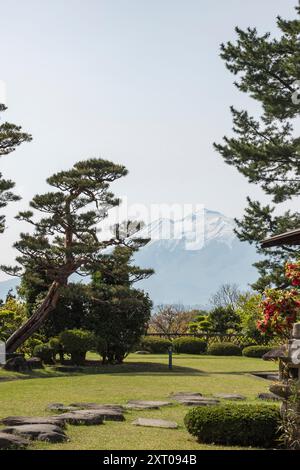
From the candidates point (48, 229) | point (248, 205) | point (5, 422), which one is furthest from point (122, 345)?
point (5, 422)

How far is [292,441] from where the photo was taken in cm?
908

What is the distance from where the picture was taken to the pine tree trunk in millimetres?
26375

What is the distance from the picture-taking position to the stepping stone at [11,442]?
27.3 ft

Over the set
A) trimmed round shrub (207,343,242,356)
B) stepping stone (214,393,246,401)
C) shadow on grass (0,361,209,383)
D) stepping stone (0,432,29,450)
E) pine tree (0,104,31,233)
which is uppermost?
pine tree (0,104,31,233)

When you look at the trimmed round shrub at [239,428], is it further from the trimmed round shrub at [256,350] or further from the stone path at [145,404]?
the trimmed round shrub at [256,350]

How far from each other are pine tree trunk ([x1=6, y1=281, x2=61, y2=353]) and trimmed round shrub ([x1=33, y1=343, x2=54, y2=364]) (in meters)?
0.91

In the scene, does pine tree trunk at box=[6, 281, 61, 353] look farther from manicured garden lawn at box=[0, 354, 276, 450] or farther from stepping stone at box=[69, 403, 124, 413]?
stepping stone at box=[69, 403, 124, 413]

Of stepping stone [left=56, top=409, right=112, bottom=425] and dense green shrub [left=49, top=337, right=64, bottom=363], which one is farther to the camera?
dense green shrub [left=49, top=337, right=64, bottom=363]

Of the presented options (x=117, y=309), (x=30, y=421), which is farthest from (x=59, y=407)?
(x=117, y=309)

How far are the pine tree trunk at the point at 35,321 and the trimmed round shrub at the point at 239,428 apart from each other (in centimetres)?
1767

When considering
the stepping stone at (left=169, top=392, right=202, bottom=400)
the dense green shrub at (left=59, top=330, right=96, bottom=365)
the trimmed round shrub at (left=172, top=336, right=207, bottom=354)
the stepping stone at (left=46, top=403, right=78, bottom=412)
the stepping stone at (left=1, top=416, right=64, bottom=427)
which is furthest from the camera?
the trimmed round shrub at (left=172, top=336, right=207, bottom=354)

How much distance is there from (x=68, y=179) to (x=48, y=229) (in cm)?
A: 218

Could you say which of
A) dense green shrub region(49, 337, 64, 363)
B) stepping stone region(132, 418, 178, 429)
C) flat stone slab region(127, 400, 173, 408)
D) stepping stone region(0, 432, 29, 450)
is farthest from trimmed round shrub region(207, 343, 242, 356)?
stepping stone region(0, 432, 29, 450)

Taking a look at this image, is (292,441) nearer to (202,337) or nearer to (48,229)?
(48,229)
